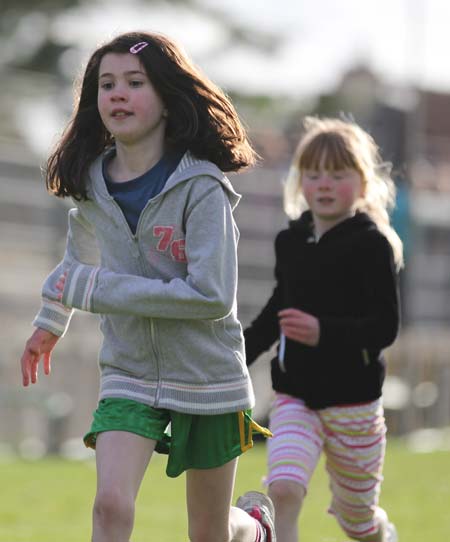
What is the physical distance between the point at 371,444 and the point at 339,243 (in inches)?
29.3

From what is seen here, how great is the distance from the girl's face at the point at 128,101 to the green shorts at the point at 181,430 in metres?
0.79

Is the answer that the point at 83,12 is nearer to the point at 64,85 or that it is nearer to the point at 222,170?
the point at 64,85

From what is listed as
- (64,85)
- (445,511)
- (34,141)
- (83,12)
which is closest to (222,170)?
(445,511)

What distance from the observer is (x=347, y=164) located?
5871 millimetres

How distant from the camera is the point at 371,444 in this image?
561cm

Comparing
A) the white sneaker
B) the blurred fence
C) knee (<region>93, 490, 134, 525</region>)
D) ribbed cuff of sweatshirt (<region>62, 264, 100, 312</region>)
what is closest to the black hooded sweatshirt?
the white sneaker

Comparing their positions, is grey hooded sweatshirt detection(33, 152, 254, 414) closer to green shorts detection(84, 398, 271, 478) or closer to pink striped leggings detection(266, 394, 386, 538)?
green shorts detection(84, 398, 271, 478)

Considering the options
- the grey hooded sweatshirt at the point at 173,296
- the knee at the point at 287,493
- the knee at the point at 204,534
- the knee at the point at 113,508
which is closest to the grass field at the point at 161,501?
the knee at the point at 287,493

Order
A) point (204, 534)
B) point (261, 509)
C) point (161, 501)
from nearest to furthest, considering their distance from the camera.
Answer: point (204, 534) → point (261, 509) → point (161, 501)

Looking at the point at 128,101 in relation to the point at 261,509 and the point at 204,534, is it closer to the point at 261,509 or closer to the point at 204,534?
the point at 204,534

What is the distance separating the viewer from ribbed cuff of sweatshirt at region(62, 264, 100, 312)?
4355mm

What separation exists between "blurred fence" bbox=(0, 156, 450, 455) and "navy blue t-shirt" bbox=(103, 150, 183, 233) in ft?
34.8

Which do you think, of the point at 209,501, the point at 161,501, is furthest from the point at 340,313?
the point at 161,501

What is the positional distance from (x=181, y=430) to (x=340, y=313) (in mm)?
1308
